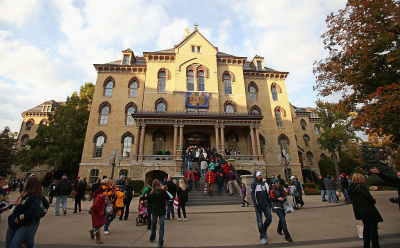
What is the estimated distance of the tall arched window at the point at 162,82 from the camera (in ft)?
94.6

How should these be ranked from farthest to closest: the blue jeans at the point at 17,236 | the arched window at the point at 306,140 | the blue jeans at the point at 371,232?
the arched window at the point at 306,140 < the blue jeans at the point at 371,232 < the blue jeans at the point at 17,236

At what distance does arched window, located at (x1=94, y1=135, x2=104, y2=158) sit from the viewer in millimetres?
26469

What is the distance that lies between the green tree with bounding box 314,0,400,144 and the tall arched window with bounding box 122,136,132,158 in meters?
22.9

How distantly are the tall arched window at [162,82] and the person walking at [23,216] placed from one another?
25.3m

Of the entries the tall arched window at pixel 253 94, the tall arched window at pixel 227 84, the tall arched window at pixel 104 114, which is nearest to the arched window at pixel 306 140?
the tall arched window at pixel 253 94

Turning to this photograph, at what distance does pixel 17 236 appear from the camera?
3.95 m

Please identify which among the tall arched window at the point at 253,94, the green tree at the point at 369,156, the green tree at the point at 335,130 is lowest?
the green tree at the point at 369,156

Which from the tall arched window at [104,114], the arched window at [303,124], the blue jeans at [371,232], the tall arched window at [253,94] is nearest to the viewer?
the blue jeans at [371,232]

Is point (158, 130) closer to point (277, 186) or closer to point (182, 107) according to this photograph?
point (182, 107)

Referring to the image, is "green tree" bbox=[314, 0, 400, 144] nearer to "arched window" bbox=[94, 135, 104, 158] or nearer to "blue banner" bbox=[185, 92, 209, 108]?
"blue banner" bbox=[185, 92, 209, 108]

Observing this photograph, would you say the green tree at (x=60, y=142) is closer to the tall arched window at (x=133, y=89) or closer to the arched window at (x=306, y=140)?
the tall arched window at (x=133, y=89)

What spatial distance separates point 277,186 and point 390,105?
772cm

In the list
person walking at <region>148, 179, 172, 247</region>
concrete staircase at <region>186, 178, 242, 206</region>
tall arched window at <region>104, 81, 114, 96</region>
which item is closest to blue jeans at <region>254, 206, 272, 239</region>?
person walking at <region>148, 179, 172, 247</region>

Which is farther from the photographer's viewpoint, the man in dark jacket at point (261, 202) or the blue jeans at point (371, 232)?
the man in dark jacket at point (261, 202)
